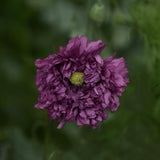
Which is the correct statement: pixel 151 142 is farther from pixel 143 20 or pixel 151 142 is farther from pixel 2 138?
pixel 2 138

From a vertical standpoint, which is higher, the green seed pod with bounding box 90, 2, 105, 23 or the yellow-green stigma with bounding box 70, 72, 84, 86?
the green seed pod with bounding box 90, 2, 105, 23

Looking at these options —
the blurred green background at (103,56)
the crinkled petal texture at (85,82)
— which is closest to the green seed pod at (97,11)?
the blurred green background at (103,56)

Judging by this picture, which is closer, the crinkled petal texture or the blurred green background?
the crinkled petal texture

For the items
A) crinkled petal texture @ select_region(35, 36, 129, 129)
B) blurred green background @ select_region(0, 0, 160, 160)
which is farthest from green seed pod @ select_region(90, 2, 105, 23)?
crinkled petal texture @ select_region(35, 36, 129, 129)

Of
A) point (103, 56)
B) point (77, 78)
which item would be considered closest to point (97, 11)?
point (77, 78)

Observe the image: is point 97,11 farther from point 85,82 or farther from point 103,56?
point 103,56

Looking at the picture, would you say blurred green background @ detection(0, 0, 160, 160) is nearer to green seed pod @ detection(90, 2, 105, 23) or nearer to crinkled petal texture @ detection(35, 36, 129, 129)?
green seed pod @ detection(90, 2, 105, 23)
